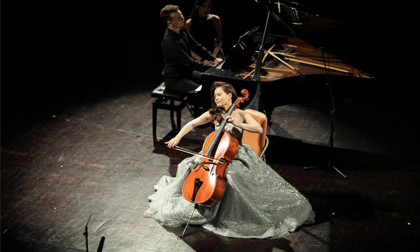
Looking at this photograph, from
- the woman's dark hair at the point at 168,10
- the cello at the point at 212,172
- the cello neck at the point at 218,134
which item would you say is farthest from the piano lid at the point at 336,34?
the cello at the point at 212,172

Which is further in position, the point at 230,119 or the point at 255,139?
the point at 255,139

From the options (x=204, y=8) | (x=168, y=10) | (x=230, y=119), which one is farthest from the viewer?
(x=204, y=8)

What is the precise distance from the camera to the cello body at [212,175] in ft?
13.8

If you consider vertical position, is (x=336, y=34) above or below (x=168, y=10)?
below

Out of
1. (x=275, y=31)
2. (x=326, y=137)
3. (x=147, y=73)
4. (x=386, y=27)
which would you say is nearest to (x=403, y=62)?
(x=386, y=27)

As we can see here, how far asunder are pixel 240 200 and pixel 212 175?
54 centimetres

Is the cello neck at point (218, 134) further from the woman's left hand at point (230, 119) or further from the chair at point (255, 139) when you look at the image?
the chair at point (255, 139)

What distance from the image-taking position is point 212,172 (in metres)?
4.25

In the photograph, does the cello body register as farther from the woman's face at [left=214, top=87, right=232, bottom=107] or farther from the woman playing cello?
the woman's face at [left=214, top=87, right=232, bottom=107]

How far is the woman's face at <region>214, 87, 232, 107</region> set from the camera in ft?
15.4

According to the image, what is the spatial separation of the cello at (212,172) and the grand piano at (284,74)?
1.30m

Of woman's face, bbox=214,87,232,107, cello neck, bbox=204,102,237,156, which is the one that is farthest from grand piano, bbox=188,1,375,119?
cello neck, bbox=204,102,237,156

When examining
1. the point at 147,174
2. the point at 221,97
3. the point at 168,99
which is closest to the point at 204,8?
the point at 168,99

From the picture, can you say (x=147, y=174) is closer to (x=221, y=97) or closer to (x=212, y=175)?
(x=221, y=97)
